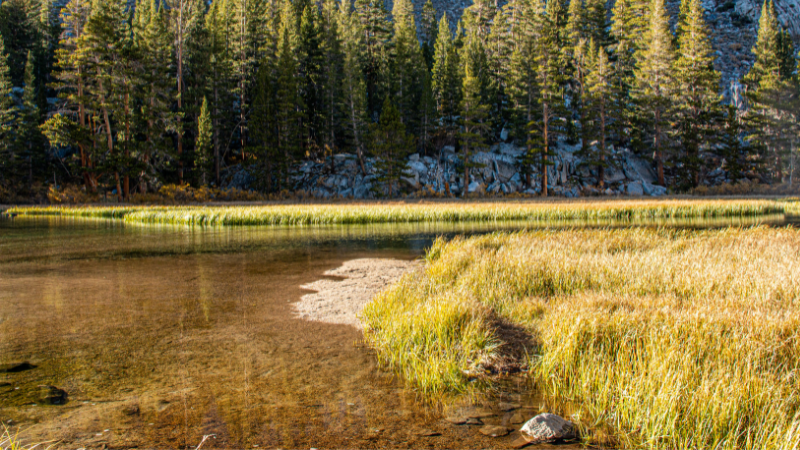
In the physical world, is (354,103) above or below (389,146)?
above

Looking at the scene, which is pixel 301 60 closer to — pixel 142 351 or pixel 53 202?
pixel 53 202

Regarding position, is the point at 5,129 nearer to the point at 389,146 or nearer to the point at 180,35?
the point at 180,35

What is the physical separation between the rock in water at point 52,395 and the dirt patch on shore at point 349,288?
377cm

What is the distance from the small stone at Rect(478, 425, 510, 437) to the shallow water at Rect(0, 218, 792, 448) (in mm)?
102

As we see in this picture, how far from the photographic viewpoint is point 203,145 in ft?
171

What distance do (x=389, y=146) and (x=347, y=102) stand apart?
27.0ft

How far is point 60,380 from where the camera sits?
5465 mm

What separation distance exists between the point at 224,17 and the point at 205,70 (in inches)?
460

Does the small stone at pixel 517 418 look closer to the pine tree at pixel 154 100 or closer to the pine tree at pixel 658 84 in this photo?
the pine tree at pixel 154 100

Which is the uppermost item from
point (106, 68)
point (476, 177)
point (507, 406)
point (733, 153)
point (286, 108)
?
point (106, 68)

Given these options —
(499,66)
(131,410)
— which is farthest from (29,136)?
(131,410)

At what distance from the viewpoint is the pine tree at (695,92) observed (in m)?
58.2

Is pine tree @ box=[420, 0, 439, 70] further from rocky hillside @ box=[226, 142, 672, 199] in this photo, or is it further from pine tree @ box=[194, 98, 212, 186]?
pine tree @ box=[194, 98, 212, 186]

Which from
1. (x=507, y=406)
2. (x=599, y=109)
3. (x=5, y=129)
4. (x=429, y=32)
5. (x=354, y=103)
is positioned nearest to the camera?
(x=507, y=406)
